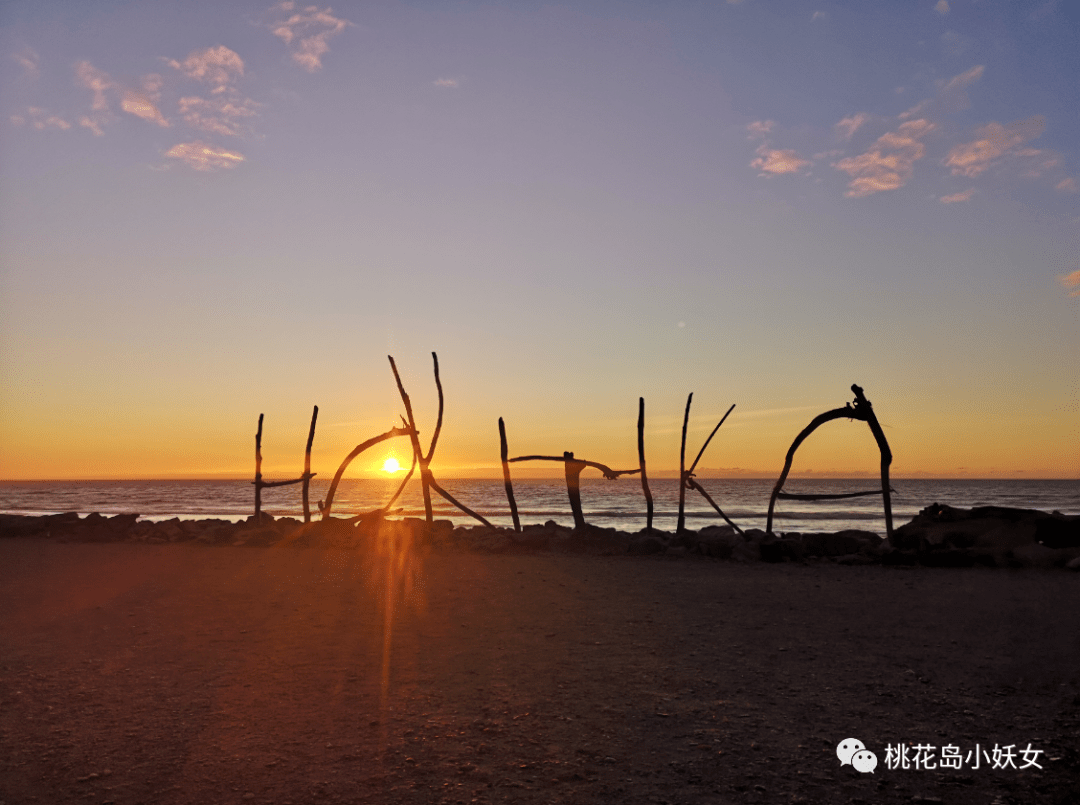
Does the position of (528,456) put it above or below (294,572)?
above

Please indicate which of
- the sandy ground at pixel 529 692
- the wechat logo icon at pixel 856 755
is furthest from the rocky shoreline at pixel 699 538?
the wechat logo icon at pixel 856 755

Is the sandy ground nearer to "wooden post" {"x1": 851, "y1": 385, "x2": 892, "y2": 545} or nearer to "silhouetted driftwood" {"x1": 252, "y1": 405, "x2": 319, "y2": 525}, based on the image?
"wooden post" {"x1": 851, "y1": 385, "x2": 892, "y2": 545}

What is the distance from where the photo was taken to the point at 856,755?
4.62m

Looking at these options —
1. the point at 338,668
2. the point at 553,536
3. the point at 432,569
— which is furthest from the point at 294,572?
the point at 338,668

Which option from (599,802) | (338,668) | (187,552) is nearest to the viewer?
(599,802)

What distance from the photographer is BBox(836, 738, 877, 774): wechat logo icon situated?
14.8 feet

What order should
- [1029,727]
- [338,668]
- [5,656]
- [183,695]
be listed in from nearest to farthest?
[1029,727], [183,695], [338,668], [5,656]

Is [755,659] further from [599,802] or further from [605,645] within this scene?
[599,802]

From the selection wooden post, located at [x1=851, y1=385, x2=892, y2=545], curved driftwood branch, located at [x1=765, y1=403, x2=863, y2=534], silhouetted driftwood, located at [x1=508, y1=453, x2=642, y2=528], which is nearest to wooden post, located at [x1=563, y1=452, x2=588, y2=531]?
silhouetted driftwood, located at [x1=508, y1=453, x2=642, y2=528]

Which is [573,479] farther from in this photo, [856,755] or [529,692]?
[856,755]

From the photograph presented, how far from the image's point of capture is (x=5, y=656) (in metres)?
7.25

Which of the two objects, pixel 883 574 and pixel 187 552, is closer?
pixel 883 574

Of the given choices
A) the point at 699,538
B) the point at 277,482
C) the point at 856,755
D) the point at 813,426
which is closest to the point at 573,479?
the point at 699,538

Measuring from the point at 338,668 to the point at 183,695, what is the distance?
129cm
